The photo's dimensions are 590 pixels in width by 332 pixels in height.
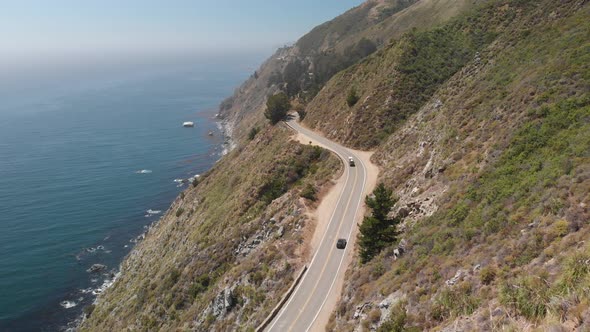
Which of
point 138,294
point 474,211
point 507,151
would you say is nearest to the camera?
point 474,211

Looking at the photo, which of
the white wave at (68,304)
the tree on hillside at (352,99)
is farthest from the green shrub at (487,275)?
the white wave at (68,304)

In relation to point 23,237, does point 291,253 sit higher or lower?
lower

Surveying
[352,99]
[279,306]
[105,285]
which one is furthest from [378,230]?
[105,285]

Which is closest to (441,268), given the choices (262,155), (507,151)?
(507,151)

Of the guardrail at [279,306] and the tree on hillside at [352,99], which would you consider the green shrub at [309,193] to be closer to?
the guardrail at [279,306]

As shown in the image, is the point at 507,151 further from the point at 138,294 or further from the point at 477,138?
the point at 138,294

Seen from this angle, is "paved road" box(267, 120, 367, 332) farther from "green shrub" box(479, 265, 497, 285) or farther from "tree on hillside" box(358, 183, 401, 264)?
"green shrub" box(479, 265, 497, 285)
